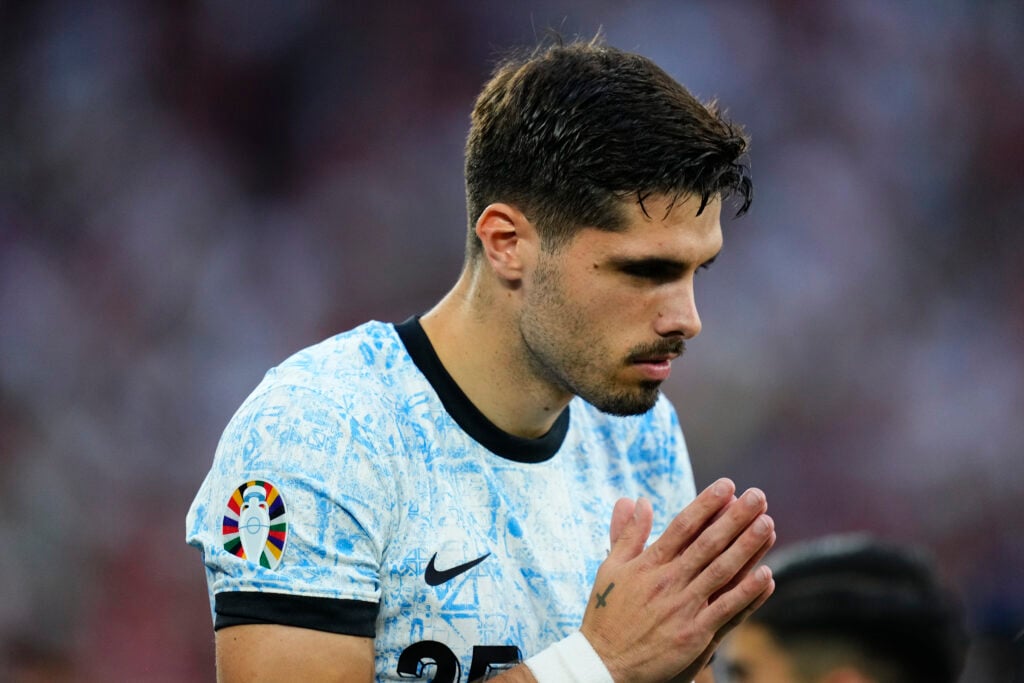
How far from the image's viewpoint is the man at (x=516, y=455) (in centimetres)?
232

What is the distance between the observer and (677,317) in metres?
2.62

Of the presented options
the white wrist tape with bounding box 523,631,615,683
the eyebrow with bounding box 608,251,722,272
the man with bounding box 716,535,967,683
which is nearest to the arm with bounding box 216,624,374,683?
the white wrist tape with bounding box 523,631,615,683

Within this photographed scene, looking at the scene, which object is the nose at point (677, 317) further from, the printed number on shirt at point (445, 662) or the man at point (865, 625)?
the man at point (865, 625)

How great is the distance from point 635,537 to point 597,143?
86cm

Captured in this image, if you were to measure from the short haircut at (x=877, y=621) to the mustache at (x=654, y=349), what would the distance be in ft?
3.13

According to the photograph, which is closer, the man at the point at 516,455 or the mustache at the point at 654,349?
the man at the point at 516,455

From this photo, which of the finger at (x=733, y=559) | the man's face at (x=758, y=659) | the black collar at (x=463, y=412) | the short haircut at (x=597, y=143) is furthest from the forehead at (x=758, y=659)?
the short haircut at (x=597, y=143)

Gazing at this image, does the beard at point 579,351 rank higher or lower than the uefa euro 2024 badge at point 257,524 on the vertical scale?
higher

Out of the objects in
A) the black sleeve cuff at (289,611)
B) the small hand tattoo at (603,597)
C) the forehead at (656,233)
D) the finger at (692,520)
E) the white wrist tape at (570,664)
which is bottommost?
the white wrist tape at (570,664)

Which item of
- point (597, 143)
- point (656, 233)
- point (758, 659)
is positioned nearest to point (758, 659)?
point (758, 659)

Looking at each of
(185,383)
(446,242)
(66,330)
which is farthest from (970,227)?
(66,330)

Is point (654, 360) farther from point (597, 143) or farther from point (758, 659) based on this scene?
point (758, 659)

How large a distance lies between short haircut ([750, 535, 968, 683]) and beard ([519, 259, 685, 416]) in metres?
0.96

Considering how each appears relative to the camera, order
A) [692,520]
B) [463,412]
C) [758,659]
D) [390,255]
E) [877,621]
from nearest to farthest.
A: [877,621], [758,659], [692,520], [463,412], [390,255]
